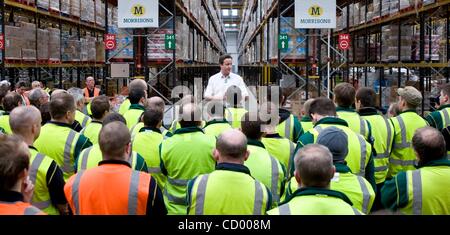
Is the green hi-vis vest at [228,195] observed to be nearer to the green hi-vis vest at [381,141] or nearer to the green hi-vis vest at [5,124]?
the green hi-vis vest at [381,141]

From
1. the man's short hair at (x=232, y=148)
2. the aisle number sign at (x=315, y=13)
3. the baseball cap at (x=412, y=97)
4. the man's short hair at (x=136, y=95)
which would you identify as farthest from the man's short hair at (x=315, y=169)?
the aisle number sign at (x=315, y=13)

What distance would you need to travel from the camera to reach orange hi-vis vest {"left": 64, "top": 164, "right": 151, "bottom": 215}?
134 inches

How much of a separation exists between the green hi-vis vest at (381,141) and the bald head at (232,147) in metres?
2.63

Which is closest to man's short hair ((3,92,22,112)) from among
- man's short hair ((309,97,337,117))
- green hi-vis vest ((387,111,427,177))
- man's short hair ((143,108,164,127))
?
man's short hair ((143,108,164,127))

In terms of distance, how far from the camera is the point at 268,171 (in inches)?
171

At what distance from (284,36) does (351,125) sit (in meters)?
6.99

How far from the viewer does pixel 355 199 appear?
3.93 m

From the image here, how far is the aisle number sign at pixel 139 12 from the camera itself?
10867mm

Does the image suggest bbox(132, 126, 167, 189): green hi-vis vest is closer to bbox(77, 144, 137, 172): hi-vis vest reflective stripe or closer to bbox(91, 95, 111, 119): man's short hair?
bbox(77, 144, 137, 172): hi-vis vest reflective stripe

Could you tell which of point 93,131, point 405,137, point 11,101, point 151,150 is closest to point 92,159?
point 151,150

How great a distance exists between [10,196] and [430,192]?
2718mm

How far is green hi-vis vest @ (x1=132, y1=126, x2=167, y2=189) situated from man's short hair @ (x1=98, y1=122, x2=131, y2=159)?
155cm

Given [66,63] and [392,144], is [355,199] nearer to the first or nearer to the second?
[392,144]

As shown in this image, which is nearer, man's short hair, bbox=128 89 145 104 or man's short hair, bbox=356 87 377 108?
man's short hair, bbox=356 87 377 108
